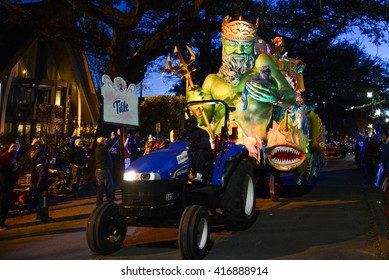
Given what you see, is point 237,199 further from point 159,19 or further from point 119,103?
point 159,19

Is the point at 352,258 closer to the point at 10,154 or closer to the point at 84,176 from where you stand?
the point at 10,154

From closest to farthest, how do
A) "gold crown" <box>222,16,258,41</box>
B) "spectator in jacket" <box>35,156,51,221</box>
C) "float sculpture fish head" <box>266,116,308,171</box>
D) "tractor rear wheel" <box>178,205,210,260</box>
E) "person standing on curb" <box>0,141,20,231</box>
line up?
"tractor rear wheel" <box>178,205,210,260</box> < "person standing on curb" <box>0,141,20,231</box> < "spectator in jacket" <box>35,156,51,221</box> < "float sculpture fish head" <box>266,116,308,171</box> < "gold crown" <box>222,16,258,41</box>

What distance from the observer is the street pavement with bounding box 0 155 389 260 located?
6074mm

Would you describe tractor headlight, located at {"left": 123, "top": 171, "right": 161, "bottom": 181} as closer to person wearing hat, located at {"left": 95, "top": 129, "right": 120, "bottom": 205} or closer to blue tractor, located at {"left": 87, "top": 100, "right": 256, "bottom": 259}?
blue tractor, located at {"left": 87, "top": 100, "right": 256, "bottom": 259}

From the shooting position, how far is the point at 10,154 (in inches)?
327

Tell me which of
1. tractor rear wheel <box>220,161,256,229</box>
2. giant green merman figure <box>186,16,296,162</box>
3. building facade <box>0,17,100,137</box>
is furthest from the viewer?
building facade <box>0,17,100,137</box>

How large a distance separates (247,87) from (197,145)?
4.52 meters

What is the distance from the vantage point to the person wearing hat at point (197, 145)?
21.8 feet

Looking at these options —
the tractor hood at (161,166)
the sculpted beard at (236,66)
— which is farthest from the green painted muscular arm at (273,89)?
the tractor hood at (161,166)

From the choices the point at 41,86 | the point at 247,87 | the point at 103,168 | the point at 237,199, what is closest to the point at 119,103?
the point at 103,168

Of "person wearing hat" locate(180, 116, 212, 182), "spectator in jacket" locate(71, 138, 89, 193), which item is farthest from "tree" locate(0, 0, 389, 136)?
"person wearing hat" locate(180, 116, 212, 182)

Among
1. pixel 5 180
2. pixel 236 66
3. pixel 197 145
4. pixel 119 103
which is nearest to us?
pixel 197 145

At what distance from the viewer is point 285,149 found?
10508 millimetres

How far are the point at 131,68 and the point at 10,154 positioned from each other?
8.94 m
